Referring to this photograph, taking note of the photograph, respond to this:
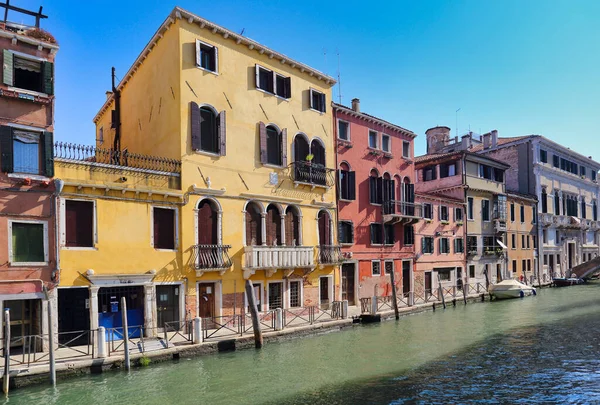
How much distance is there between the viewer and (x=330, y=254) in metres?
22.5

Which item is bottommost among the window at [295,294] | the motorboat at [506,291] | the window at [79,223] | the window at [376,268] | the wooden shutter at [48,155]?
the motorboat at [506,291]

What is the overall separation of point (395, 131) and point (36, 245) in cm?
1992

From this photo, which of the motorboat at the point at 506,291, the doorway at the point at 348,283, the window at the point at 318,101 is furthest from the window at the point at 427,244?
the window at the point at 318,101

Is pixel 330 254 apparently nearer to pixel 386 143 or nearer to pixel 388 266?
pixel 388 266

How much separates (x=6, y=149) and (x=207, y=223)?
6.95m

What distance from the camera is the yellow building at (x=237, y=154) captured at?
17.8m

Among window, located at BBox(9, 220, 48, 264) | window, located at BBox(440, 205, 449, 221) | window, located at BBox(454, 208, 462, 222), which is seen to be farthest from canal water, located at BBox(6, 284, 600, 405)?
window, located at BBox(454, 208, 462, 222)

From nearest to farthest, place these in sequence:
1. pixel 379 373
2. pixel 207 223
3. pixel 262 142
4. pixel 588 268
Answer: pixel 379 373 < pixel 207 223 < pixel 262 142 < pixel 588 268

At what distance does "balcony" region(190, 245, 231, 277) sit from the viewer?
681 inches

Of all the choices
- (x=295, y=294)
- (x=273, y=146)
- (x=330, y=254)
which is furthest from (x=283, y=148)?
(x=295, y=294)

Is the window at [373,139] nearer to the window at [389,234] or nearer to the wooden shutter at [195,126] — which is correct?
the window at [389,234]

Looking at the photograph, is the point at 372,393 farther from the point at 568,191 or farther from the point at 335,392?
the point at 568,191

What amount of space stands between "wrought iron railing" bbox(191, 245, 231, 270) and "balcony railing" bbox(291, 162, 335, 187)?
4970mm

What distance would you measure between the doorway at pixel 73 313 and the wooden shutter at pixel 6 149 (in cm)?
383
